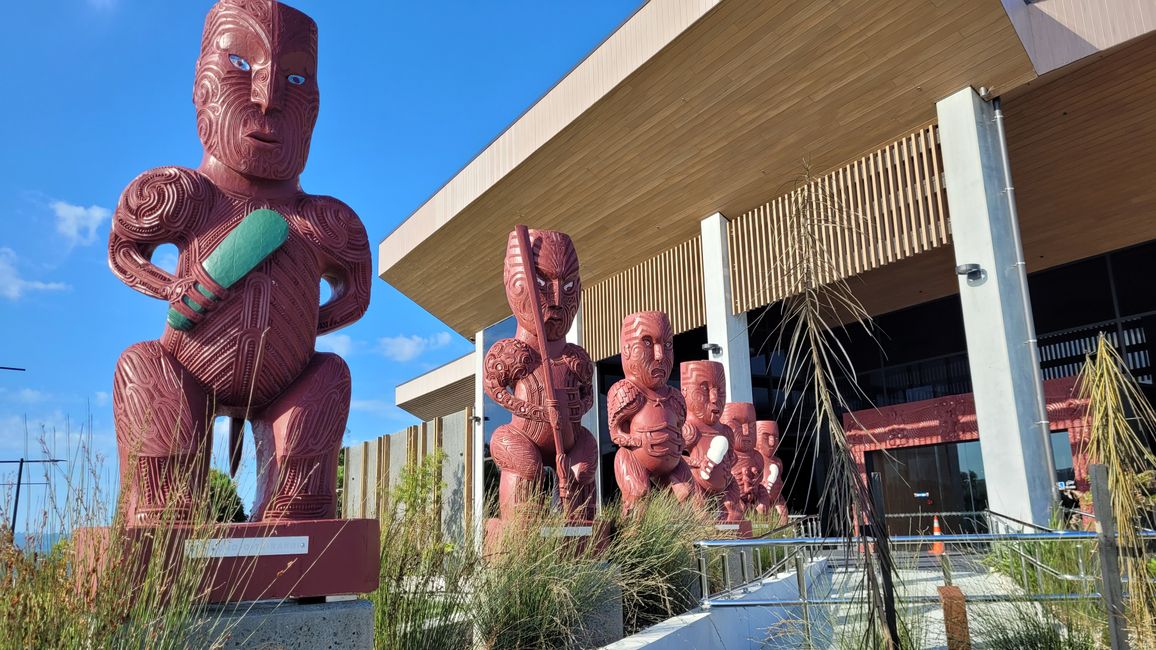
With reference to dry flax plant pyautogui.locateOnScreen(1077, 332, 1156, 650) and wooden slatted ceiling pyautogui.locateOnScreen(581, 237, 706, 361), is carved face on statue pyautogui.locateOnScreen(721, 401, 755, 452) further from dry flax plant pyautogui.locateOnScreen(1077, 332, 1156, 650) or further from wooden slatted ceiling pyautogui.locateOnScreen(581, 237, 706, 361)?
dry flax plant pyautogui.locateOnScreen(1077, 332, 1156, 650)

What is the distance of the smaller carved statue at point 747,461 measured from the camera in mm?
9422

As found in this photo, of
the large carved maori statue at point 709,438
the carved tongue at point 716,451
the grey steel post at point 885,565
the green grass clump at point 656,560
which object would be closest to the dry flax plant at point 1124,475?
the grey steel post at point 885,565

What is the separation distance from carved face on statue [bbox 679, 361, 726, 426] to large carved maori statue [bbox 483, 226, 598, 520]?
10.3 ft

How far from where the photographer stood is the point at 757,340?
58.4 ft

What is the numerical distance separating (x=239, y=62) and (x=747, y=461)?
7.90m

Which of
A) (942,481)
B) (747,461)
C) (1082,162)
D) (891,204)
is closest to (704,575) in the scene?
(747,461)

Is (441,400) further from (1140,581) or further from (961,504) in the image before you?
(1140,581)

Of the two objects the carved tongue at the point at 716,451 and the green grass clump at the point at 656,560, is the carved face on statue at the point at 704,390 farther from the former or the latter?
the green grass clump at the point at 656,560

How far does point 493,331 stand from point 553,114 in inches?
303

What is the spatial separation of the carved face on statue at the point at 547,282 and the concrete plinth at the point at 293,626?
2.76 meters

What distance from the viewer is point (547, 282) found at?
5219 millimetres

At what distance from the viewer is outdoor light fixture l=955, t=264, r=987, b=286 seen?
31.7 ft

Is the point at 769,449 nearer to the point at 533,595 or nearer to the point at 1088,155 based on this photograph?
the point at 1088,155

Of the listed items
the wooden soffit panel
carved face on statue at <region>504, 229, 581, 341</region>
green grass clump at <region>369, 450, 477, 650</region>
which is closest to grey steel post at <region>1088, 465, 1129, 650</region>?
green grass clump at <region>369, 450, 477, 650</region>
